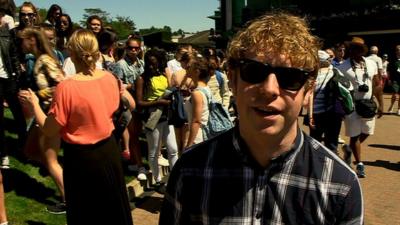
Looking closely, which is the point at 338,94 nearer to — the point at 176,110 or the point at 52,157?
the point at 176,110

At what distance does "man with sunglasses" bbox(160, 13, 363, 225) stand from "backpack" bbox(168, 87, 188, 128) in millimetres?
4188

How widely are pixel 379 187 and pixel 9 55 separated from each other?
5.45 m

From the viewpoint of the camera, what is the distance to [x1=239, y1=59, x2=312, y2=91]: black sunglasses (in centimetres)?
155

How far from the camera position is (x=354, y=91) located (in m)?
7.09

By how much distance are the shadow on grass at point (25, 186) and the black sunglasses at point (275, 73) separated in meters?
4.31

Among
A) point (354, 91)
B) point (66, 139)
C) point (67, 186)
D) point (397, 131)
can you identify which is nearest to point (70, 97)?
point (66, 139)

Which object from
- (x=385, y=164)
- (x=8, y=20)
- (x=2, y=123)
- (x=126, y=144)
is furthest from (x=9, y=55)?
(x=385, y=164)

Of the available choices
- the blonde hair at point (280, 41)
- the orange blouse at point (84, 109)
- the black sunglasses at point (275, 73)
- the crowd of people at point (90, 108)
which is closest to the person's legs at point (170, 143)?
the crowd of people at point (90, 108)

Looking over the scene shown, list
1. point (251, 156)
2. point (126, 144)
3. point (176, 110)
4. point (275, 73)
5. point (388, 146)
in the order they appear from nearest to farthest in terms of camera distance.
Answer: point (275, 73) → point (251, 156) → point (176, 110) → point (126, 144) → point (388, 146)

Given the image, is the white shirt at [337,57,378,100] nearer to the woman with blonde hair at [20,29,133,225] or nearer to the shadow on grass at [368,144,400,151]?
the shadow on grass at [368,144,400,151]

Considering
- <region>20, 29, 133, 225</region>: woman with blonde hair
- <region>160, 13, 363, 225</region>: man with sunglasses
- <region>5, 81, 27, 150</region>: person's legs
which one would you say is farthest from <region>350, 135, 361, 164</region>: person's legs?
<region>160, 13, 363, 225</region>: man with sunglasses

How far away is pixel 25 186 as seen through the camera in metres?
5.58

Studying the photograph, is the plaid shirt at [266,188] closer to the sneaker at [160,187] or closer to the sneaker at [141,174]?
the sneaker at [160,187]

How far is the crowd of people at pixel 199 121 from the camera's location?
1.58 m
